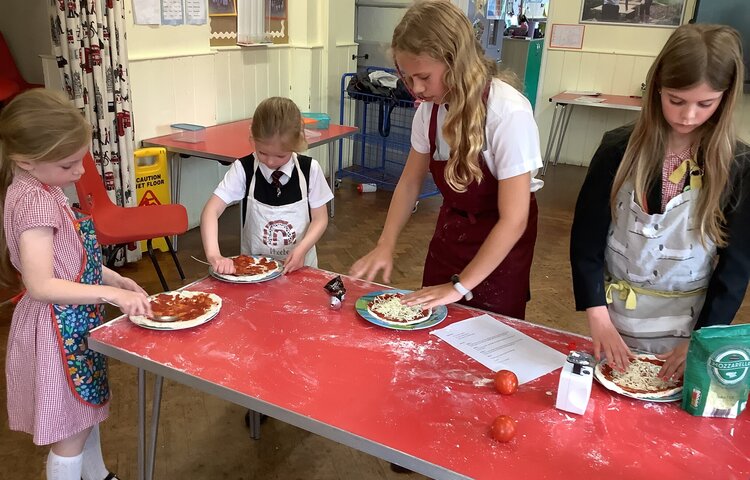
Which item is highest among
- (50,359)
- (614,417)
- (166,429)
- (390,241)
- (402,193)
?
(402,193)

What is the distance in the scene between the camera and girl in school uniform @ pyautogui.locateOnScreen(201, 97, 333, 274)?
1.94 metres

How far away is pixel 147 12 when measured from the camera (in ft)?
12.0

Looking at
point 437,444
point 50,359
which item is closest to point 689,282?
point 437,444

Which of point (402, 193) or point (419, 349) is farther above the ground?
point (402, 193)

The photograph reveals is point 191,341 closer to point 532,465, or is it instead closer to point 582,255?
point 532,465

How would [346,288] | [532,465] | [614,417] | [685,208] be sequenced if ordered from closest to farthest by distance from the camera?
[532,465], [614,417], [685,208], [346,288]

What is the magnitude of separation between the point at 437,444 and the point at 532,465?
0.55ft

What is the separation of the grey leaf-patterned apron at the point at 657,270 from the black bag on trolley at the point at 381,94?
346 centimetres

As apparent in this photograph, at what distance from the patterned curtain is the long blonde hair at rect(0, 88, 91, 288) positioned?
1950mm

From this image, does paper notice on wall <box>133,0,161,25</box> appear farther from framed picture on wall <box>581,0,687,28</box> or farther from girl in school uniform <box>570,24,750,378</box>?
framed picture on wall <box>581,0,687,28</box>

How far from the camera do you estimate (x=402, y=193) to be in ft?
6.08

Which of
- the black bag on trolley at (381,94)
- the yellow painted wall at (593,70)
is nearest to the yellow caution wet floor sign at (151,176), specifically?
the black bag on trolley at (381,94)

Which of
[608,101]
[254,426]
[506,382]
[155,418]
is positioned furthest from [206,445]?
[608,101]

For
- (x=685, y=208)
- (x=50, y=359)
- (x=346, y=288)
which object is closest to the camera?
(x=685, y=208)
